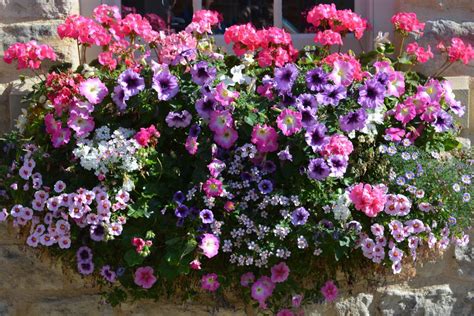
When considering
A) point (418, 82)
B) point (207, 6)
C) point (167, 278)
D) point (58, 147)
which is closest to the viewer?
point (167, 278)

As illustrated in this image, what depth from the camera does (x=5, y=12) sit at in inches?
131

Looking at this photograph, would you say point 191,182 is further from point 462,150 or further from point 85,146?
point 462,150

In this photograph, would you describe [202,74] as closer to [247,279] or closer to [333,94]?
[333,94]

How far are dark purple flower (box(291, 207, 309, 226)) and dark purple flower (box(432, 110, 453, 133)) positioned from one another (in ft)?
2.15

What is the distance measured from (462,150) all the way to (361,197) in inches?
28.7

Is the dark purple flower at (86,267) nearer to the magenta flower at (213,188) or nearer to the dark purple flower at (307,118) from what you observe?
the magenta flower at (213,188)

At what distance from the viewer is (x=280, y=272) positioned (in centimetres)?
288

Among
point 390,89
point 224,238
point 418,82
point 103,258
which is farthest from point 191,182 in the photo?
point 418,82

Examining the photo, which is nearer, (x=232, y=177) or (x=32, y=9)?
(x=232, y=177)

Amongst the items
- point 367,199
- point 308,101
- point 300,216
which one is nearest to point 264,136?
point 308,101

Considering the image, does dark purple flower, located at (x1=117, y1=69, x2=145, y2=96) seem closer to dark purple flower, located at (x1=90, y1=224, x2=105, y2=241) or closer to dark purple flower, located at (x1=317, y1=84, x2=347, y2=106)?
dark purple flower, located at (x1=90, y1=224, x2=105, y2=241)

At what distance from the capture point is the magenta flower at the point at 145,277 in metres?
2.88

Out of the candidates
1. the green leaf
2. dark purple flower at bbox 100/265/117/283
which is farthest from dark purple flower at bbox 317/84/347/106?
dark purple flower at bbox 100/265/117/283

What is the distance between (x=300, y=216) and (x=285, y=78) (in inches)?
20.0
